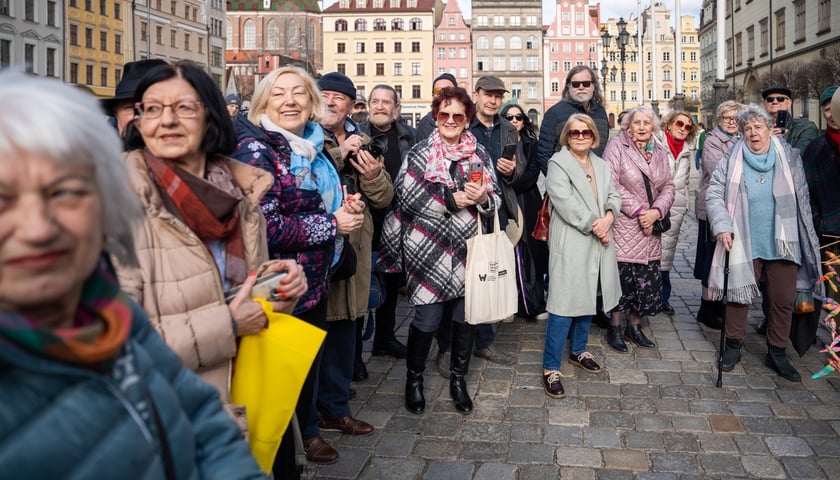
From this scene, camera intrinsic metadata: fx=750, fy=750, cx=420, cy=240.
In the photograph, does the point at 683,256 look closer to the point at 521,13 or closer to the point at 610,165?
the point at 610,165

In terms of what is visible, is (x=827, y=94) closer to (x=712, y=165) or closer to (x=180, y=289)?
(x=712, y=165)

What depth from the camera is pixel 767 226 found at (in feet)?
19.9

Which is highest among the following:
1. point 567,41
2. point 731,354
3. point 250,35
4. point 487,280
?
point 250,35

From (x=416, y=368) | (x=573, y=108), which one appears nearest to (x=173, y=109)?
(x=416, y=368)

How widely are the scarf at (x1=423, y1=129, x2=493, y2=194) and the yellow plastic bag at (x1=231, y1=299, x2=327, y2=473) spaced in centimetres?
265

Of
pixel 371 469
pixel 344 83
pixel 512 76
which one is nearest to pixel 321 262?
pixel 371 469

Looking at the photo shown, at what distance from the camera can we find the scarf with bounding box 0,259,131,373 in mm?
1213

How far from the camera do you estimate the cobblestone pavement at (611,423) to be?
431cm

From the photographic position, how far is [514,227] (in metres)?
6.47

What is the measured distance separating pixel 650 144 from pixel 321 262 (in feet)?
13.8

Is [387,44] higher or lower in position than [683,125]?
higher

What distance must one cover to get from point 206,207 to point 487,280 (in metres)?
2.85

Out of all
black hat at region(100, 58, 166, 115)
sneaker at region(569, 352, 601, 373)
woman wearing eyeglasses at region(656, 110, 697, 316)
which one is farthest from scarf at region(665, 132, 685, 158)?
black hat at region(100, 58, 166, 115)

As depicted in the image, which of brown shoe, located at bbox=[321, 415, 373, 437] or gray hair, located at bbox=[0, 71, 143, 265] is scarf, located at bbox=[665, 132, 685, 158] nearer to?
brown shoe, located at bbox=[321, 415, 373, 437]
